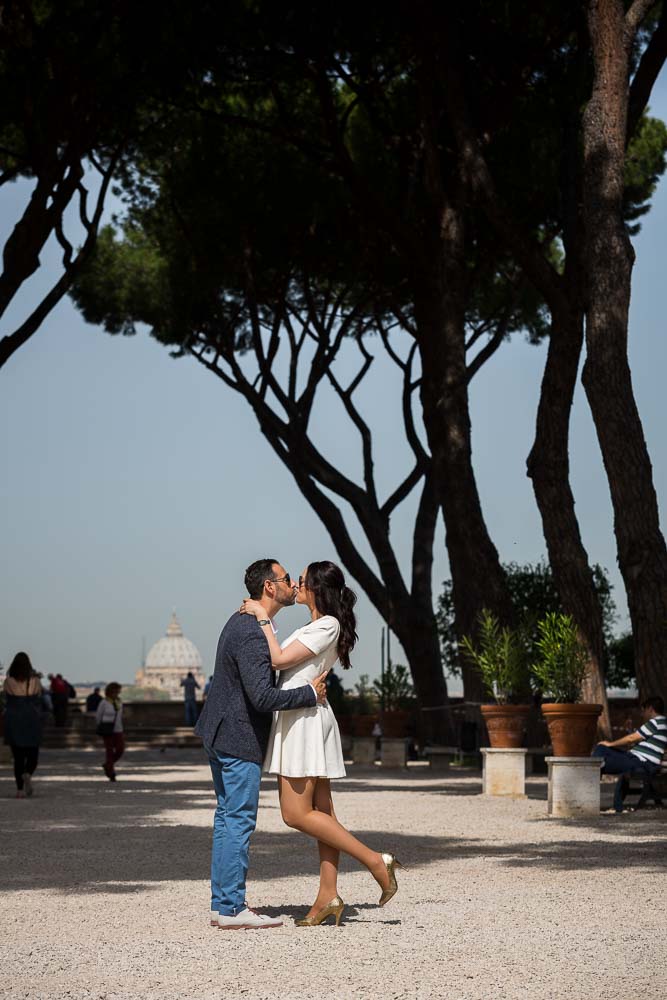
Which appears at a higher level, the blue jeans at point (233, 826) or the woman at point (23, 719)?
the woman at point (23, 719)

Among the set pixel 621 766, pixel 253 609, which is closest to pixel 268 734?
pixel 253 609

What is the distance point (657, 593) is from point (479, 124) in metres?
7.36

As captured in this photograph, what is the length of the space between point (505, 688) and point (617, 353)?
3044mm

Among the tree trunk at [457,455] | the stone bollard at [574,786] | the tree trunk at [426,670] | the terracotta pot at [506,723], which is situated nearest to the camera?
the stone bollard at [574,786]

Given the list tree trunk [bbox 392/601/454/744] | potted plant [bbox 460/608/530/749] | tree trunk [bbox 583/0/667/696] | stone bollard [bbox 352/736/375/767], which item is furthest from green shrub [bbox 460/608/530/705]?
stone bollard [bbox 352/736/375/767]

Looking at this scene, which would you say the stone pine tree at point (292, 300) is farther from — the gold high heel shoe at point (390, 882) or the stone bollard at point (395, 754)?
the gold high heel shoe at point (390, 882)

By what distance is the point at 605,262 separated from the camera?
13766 millimetres

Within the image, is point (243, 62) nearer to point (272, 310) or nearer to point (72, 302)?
point (272, 310)

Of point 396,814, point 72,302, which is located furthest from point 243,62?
point 396,814

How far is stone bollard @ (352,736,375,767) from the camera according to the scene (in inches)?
854

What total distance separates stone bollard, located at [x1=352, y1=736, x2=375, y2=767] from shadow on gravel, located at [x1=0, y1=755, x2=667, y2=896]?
29.0 ft

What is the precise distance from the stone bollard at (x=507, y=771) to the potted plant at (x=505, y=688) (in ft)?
0.37

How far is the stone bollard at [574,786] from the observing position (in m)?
11.1

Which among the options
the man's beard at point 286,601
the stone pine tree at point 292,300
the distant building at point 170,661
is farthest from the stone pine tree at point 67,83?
the distant building at point 170,661
